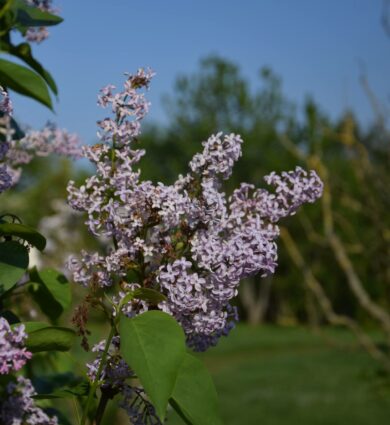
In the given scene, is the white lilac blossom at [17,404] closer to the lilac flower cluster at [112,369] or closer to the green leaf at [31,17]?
the lilac flower cluster at [112,369]

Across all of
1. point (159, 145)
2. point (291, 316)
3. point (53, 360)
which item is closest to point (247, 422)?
point (53, 360)

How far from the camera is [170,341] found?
3.11 ft

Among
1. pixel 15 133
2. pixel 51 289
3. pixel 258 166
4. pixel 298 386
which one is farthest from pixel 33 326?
pixel 258 166

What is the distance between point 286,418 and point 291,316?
2372 centimetres

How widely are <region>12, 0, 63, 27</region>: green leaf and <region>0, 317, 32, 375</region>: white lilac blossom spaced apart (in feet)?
1.82

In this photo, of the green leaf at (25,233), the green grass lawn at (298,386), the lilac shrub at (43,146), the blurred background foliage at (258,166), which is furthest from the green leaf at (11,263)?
the blurred background foliage at (258,166)

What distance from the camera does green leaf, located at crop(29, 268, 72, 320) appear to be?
1.41 meters

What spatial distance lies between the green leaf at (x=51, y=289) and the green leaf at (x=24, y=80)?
0.39 metres

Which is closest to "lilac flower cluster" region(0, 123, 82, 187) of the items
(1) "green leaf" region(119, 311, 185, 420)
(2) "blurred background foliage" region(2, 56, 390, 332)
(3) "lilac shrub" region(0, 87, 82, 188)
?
(3) "lilac shrub" region(0, 87, 82, 188)

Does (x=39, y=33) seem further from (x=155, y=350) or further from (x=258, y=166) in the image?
(x=258, y=166)

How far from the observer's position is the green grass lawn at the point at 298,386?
37.5ft

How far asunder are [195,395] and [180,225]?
0.26 meters

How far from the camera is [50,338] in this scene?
1019mm

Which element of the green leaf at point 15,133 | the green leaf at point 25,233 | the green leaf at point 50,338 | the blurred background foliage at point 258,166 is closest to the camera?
the green leaf at point 50,338
